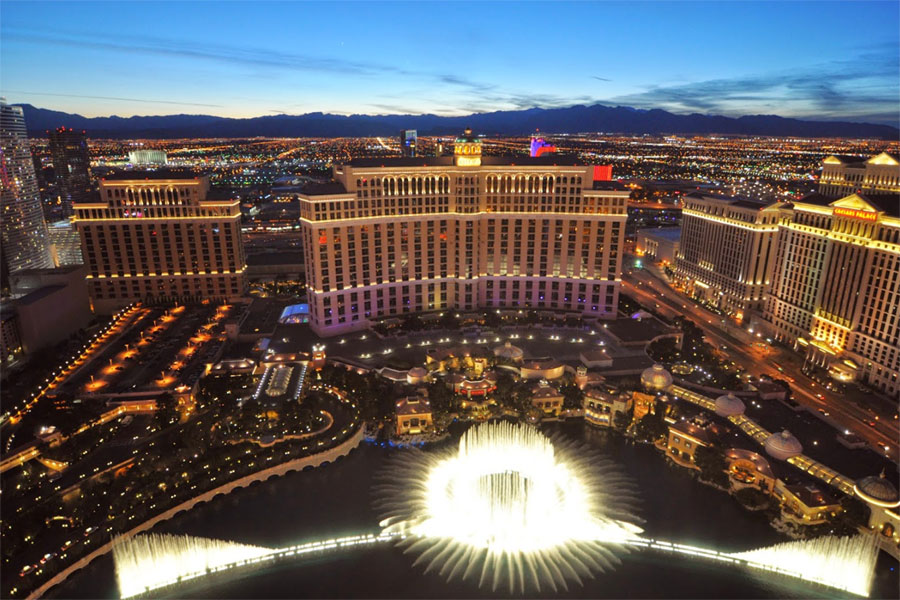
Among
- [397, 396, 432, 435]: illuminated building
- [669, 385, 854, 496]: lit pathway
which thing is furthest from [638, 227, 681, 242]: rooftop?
[397, 396, 432, 435]: illuminated building

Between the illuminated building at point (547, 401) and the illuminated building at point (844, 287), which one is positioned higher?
the illuminated building at point (844, 287)

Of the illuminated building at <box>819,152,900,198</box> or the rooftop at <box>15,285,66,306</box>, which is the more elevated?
the illuminated building at <box>819,152,900,198</box>

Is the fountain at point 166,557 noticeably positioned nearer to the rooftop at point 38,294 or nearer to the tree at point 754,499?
the tree at point 754,499

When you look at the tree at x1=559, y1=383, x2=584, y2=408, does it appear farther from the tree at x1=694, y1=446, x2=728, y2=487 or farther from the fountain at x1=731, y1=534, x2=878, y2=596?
the fountain at x1=731, y1=534, x2=878, y2=596

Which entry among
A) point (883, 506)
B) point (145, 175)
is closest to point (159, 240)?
point (145, 175)

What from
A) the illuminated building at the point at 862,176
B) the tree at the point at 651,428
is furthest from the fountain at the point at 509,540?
the illuminated building at the point at 862,176

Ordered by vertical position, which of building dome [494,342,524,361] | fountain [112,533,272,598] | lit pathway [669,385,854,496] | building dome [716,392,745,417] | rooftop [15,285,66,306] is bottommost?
fountain [112,533,272,598]

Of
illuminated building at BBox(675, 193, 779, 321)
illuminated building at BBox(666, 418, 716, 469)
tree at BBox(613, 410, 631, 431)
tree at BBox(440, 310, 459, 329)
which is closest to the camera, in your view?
illuminated building at BBox(666, 418, 716, 469)
